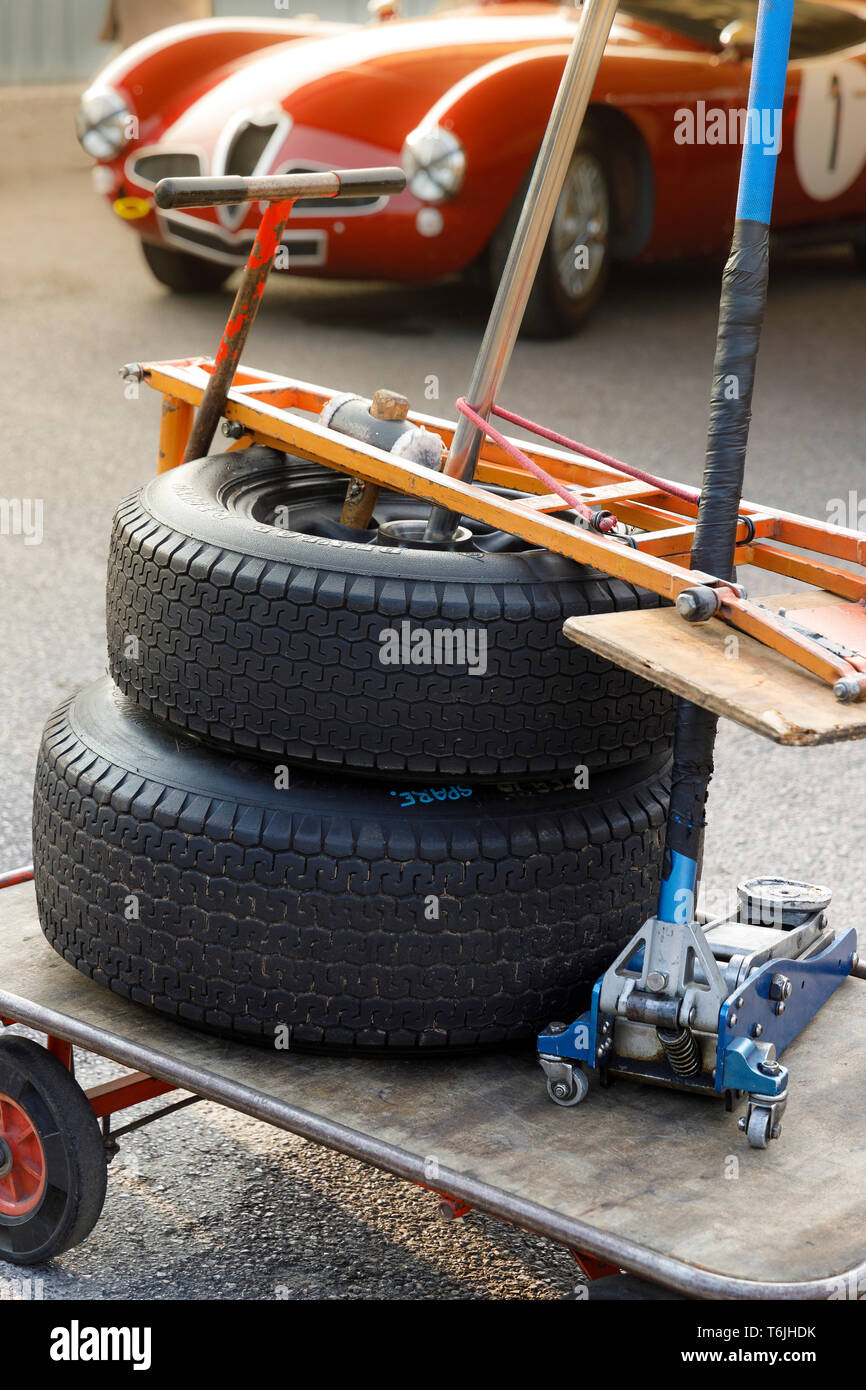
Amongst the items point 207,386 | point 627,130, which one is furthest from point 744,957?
point 627,130

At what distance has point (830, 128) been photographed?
8.47m

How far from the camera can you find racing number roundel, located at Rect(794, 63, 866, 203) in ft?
27.0

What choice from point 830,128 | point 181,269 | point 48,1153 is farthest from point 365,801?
point 830,128

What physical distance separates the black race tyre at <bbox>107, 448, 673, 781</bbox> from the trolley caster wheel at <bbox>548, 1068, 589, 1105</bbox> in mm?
407

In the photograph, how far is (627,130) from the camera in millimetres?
8125

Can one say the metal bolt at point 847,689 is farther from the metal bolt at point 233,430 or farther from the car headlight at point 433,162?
the car headlight at point 433,162

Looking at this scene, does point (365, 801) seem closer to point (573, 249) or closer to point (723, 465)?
point (723, 465)

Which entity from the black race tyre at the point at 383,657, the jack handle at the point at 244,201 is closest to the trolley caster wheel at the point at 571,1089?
the black race tyre at the point at 383,657

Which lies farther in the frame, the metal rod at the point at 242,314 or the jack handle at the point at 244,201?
the metal rod at the point at 242,314

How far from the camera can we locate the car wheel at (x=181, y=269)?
28.6 feet

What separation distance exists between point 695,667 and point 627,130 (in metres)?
6.59

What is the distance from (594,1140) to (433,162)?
5765 mm

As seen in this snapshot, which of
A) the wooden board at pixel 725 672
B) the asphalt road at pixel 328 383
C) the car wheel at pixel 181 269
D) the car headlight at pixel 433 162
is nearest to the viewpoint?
the wooden board at pixel 725 672
